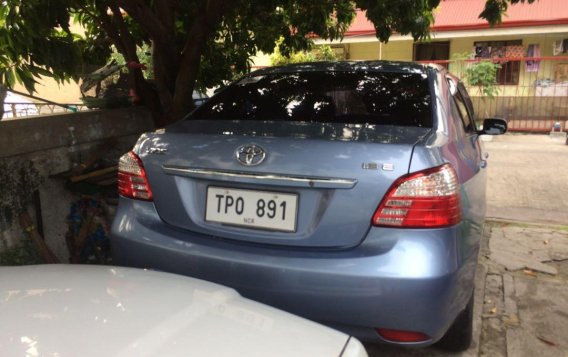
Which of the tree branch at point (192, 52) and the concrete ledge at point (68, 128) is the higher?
the tree branch at point (192, 52)

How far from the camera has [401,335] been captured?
79.7 inches

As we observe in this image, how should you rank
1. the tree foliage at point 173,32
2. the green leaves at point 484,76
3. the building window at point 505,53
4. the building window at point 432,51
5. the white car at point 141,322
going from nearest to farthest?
the white car at point 141,322, the tree foliage at point 173,32, the green leaves at point 484,76, the building window at point 505,53, the building window at point 432,51

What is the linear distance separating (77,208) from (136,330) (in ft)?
8.52

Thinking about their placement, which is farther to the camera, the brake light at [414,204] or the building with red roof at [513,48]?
the building with red roof at [513,48]

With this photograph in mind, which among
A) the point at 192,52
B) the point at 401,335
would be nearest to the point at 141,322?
the point at 401,335

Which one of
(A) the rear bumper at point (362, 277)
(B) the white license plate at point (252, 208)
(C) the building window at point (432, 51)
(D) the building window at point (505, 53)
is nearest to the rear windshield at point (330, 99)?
(B) the white license plate at point (252, 208)

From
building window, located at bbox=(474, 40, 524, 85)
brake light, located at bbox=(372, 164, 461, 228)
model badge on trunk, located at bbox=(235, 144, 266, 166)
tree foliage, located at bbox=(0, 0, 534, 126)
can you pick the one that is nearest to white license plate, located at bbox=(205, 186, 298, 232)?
model badge on trunk, located at bbox=(235, 144, 266, 166)

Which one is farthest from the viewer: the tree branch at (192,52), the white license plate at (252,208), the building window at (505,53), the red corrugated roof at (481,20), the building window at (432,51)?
the building window at (432,51)

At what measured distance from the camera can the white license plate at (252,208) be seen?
2.10 metres

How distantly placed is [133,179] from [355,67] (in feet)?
4.63

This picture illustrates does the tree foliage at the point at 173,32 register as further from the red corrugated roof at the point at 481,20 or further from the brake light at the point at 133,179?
the red corrugated roof at the point at 481,20

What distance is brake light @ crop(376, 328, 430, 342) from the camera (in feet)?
6.61

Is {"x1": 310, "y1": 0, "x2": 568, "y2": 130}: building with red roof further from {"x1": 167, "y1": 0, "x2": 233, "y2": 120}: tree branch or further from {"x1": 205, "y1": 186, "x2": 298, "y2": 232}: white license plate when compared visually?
{"x1": 205, "y1": 186, "x2": 298, "y2": 232}: white license plate

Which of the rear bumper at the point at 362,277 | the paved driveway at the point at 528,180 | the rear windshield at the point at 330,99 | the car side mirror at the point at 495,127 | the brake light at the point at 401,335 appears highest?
the rear windshield at the point at 330,99
